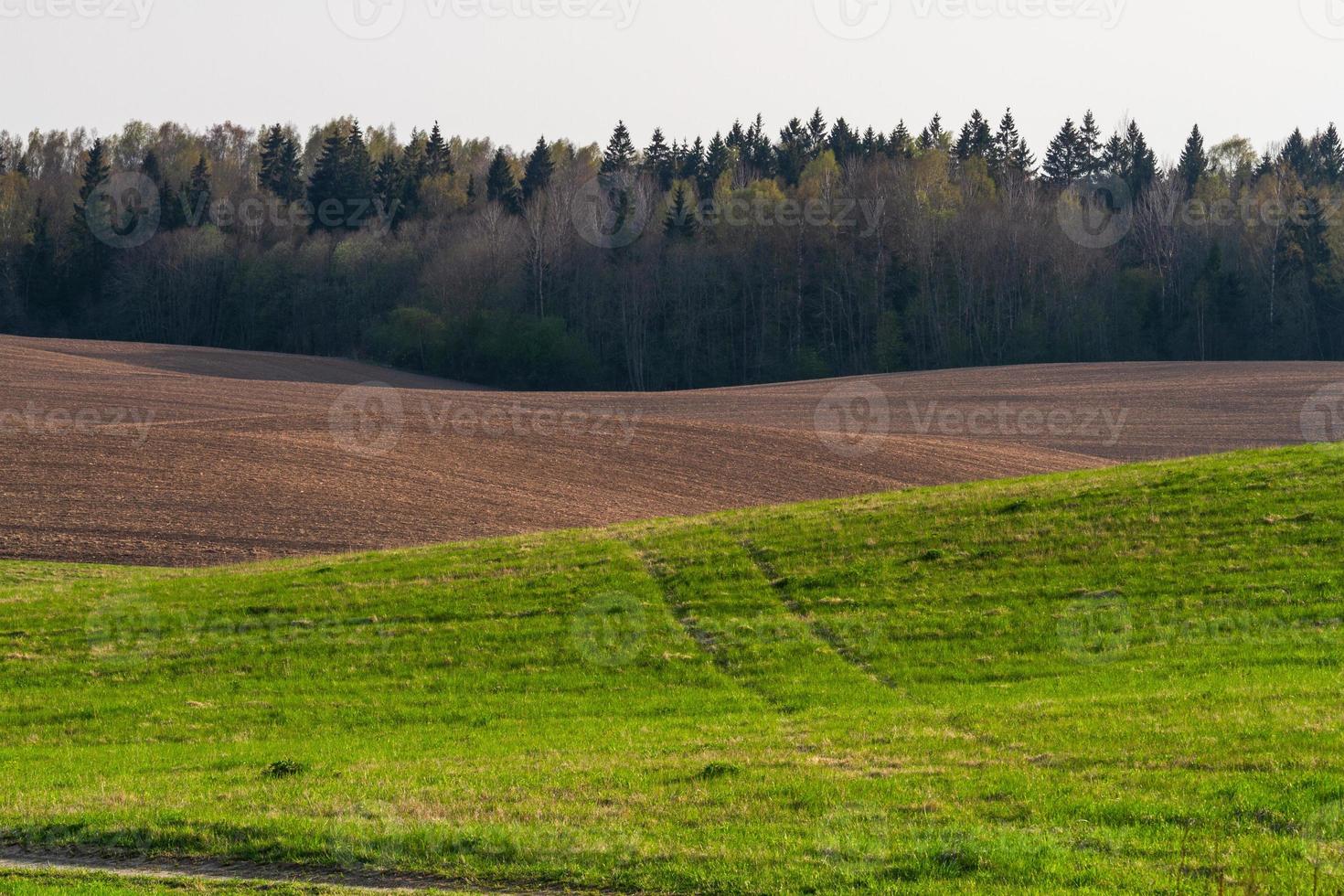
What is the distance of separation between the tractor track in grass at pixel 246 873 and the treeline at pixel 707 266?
9304 cm

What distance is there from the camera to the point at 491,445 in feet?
159

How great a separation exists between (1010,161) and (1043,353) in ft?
137

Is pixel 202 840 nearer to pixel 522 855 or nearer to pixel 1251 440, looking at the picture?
pixel 522 855

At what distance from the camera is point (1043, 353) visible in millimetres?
102250

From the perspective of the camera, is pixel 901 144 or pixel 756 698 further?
pixel 901 144
